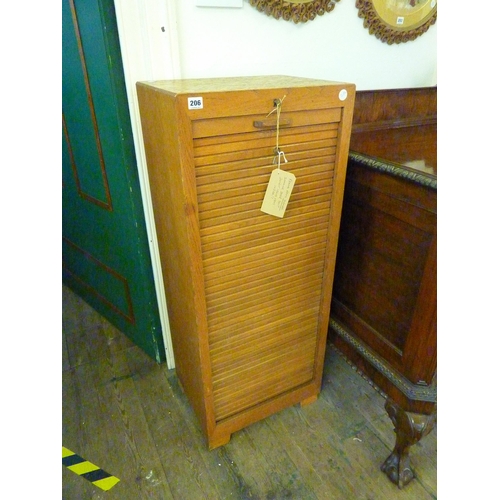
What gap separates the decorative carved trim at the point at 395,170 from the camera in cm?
82

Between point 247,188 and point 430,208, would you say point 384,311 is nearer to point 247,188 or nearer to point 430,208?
point 430,208

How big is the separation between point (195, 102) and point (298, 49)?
0.70 metres

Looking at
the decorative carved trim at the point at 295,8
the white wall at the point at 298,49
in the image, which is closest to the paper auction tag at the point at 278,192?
the white wall at the point at 298,49

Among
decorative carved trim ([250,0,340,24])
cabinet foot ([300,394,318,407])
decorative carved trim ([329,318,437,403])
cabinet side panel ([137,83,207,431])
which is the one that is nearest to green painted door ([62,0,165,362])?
cabinet side panel ([137,83,207,431])

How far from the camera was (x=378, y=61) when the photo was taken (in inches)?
57.1

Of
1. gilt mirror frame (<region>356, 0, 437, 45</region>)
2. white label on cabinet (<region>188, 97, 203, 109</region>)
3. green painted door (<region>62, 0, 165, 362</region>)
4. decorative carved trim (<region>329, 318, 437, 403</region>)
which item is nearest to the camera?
white label on cabinet (<region>188, 97, 203, 109</region>)

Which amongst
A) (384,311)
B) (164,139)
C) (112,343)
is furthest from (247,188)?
(112,343)

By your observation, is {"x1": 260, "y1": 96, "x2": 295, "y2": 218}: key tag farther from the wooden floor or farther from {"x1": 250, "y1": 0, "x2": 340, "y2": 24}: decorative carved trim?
the wooden floor

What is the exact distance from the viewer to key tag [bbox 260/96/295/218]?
0.87 meters

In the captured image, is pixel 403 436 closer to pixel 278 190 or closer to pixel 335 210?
pixel 335 210

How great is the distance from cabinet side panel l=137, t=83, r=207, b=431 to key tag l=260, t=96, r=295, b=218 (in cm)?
20

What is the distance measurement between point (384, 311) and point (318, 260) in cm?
24

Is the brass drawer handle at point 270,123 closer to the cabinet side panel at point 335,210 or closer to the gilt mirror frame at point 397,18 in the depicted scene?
the cabinet side panel at point 335,210

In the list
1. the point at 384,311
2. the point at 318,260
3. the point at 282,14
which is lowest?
the point at 384,311
